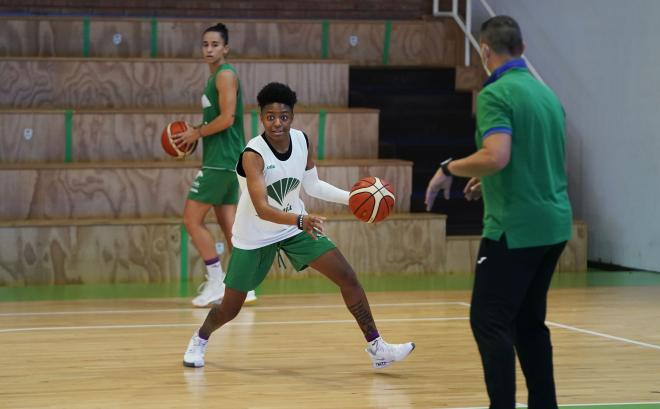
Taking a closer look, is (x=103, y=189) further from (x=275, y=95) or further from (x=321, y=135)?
(x=275, y=95)

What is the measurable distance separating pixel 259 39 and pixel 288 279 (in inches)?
115

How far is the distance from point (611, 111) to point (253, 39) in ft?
11.2

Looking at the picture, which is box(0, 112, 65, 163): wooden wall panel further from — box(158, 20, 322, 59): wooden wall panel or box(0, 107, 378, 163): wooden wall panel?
box(158, 20, 322, 59): wooden wall panel

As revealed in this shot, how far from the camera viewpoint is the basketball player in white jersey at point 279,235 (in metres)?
5.33

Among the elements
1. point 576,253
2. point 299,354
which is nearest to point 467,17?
point 576,253

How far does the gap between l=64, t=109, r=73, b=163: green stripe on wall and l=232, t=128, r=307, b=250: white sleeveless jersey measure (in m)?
4.20

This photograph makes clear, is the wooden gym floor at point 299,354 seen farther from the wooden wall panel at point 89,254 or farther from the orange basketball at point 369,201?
the orange basketball at point 369,201

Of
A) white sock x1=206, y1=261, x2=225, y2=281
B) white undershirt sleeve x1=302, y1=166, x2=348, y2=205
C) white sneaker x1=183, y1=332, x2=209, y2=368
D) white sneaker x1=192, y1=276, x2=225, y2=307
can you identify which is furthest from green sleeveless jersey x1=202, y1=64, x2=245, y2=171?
white sneaker x1=183, y1=332, x2=209, y2=368

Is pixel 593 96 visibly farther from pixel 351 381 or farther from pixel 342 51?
pixel 351 381

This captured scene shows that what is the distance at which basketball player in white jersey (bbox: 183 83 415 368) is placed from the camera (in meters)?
5.33

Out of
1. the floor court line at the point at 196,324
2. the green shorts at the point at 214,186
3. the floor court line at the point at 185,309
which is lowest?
the floor court line at the point at 185,309

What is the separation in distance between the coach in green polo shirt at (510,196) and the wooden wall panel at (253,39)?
7003 millimetres

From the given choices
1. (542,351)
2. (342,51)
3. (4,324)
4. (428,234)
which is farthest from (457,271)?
(542,351)

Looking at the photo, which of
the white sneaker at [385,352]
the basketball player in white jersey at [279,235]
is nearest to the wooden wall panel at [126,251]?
the basketball player in white jersey at [279,235]
